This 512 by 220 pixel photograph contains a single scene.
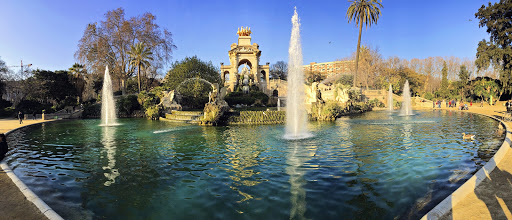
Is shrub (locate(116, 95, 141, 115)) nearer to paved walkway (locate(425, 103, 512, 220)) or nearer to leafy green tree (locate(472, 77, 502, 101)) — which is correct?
paved walkway (locate(425, 103, 512, 220))

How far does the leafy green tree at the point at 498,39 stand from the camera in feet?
115

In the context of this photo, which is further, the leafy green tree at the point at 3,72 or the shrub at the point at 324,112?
the leafy green tree at the point at 3,72

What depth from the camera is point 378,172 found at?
691 cm

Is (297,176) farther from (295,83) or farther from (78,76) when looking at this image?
(78,76)

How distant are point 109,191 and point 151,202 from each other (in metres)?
1.31

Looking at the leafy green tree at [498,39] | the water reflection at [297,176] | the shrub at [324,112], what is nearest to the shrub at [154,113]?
the shrub at [324,112]

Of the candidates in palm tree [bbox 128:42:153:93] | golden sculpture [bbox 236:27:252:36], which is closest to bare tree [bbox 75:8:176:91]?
palm tree [bbox 128:42:153:93]

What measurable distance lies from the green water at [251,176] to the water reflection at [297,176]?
→ 20mm

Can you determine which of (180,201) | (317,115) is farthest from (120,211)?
(317,115)

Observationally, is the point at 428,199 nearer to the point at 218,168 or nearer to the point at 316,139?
the point at 218,168

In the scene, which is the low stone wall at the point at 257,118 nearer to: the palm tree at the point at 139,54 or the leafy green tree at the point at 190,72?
the leafy green tree at the point at 190,72

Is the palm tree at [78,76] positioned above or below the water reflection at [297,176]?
above

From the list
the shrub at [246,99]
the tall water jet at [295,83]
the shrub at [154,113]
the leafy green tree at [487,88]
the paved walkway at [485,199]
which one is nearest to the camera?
the paved walkway at [485,199]

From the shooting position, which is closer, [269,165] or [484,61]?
[269,165]
